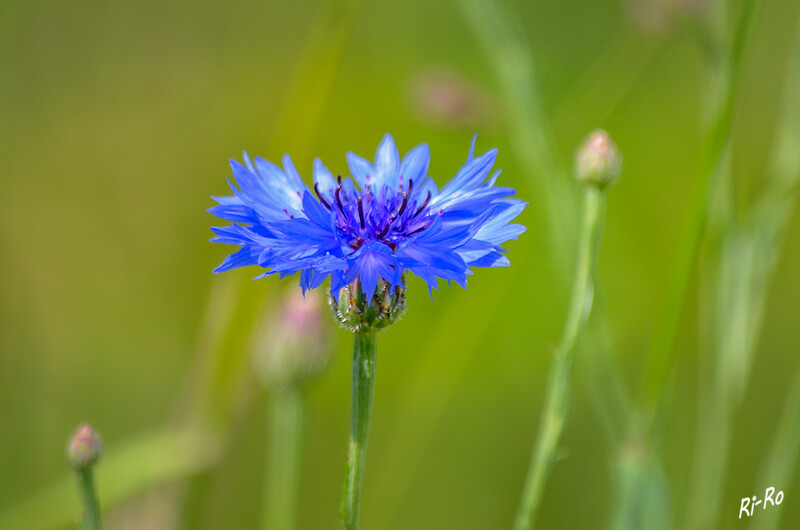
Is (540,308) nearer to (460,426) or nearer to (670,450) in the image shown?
(460,426)

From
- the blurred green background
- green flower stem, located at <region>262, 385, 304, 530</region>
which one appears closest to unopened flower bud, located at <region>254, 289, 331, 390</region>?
green flower stem, located at <region>262, 385, 304, 530</region>

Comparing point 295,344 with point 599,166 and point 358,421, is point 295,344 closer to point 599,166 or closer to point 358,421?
point 358,421

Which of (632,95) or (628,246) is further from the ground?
(632,95)

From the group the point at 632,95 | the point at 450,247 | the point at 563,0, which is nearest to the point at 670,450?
the point at 450,247

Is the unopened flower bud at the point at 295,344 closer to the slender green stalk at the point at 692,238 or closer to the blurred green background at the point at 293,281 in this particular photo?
the blurred green background at the point at 293,281

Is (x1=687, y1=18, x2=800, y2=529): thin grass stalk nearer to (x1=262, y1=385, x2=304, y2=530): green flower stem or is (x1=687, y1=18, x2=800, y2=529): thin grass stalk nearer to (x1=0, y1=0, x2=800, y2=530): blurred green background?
(x1=0, y1=0, x2=800, y2=530): blurred green background

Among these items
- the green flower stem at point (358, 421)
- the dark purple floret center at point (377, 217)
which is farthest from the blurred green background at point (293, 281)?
the green flower stem at point (358, 421)

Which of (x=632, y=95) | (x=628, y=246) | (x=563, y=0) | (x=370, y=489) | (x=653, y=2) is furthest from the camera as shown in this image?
(x=563, y=0)
